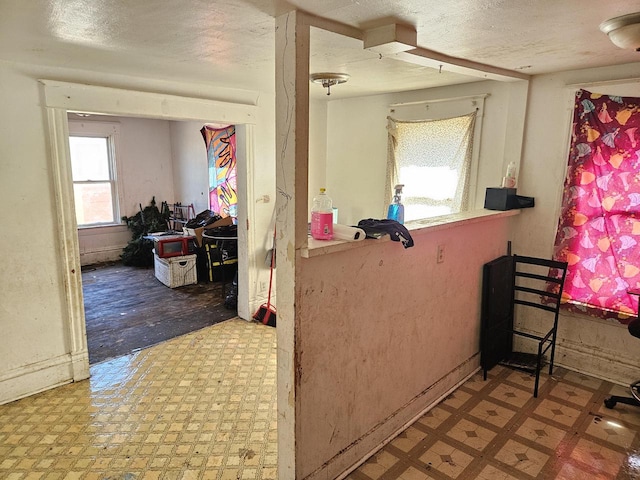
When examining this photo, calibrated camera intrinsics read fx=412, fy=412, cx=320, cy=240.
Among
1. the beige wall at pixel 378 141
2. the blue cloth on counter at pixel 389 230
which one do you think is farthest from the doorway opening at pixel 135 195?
the blue cloth on counter at pixel 389 230

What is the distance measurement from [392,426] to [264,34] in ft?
7.27

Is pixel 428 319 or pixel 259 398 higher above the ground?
pixel 428 319

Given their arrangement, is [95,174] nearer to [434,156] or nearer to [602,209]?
[434,156]

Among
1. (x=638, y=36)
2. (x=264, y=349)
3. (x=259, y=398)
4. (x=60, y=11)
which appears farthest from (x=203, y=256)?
(x=638, y=36)

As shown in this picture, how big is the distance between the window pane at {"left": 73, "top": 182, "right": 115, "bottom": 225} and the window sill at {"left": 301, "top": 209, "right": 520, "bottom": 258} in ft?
18.6

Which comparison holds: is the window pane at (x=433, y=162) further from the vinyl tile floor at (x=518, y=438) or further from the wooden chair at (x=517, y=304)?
the vinyl tile floor at (x=518, y=438)

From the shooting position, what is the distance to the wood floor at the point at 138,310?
3.68m

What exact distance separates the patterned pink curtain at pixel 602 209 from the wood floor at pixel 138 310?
3.16 metres

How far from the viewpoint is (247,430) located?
2455mm

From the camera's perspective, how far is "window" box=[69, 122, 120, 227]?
620 cm

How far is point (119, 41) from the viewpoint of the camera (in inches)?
83.2

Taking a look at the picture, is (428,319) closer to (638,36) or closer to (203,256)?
(638,36)

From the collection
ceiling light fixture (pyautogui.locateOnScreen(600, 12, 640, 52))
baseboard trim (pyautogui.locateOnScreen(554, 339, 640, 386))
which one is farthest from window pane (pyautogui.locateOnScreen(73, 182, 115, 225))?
ceiling light fixture (pyautogui.locateOnScreen(600, 12, 640, 52))

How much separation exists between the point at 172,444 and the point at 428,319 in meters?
1.67
